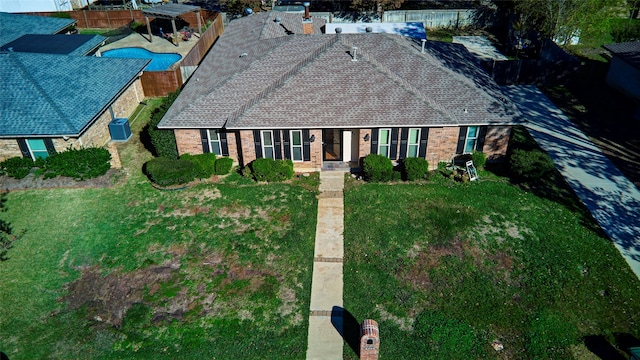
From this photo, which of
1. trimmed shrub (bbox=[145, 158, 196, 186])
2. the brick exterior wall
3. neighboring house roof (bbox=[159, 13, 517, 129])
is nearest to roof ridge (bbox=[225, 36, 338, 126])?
neighboring house roof (bbox=[159, 13, 517, 129])

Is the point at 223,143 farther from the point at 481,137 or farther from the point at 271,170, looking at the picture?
the point at 481,137

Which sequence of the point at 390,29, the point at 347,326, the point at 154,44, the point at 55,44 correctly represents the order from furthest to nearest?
1. the point at 154,44
2. the point at 390,29
3. the point at 55,44
4. the point at 347,326

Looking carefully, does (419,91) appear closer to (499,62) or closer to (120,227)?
(499,62)

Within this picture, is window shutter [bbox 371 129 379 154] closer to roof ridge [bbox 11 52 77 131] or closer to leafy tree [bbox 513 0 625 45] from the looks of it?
roof ridge [bbox 11 52 77 131]

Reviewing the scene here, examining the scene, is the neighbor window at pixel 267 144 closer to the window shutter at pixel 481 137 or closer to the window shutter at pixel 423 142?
the window shutter at pixel 423 142

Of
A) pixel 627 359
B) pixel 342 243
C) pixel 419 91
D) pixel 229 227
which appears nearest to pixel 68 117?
pixel 229 227

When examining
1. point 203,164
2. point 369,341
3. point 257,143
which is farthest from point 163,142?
point 369,341
